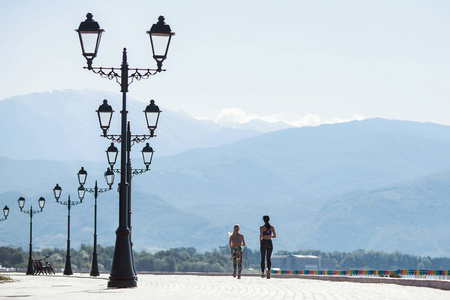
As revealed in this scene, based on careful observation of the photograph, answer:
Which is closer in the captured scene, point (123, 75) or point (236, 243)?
point (123, 75)

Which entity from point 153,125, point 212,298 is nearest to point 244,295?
point 212,298

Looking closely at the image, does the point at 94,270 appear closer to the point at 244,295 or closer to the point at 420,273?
the point at 420,273

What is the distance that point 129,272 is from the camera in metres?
23.6

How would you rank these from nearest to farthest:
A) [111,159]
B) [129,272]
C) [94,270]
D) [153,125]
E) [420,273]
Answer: [129,272]
[153,125]
[420,273]
[111,159]
[94,270]

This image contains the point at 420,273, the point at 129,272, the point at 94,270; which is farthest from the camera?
the point at 94,270

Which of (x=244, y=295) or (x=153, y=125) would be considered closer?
(x=244, y=295)

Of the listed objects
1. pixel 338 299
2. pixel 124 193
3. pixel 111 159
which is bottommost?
pixel 338 299

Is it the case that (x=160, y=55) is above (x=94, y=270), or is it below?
above

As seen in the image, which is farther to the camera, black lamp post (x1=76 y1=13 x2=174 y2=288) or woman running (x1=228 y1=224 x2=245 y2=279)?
woman running (x1=228 y1=224 x2=245 y2=279)

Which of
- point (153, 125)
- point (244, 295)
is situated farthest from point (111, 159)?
point (244, 295)

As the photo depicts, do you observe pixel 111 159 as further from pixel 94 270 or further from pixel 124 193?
pixel 94 270

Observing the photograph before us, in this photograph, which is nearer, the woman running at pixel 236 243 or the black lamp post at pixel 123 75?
the black lamp post at pixel 123 75

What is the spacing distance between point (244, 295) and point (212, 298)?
1.66 m

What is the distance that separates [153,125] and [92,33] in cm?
678
